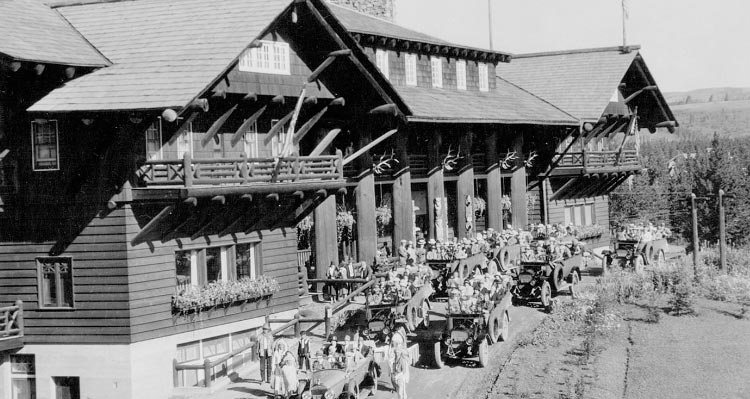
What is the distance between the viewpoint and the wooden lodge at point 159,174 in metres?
24.3

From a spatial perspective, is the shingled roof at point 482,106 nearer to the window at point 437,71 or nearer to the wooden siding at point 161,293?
the window at point 437,71

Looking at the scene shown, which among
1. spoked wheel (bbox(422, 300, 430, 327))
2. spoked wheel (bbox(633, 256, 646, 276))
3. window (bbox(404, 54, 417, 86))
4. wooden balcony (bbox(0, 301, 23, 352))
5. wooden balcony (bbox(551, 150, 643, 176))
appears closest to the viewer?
wooden balcony (bbox(0, 301, 23, 352))

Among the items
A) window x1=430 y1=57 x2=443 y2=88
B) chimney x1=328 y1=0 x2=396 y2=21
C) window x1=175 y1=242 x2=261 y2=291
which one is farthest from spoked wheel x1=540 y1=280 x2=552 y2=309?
chimney x1=328 y1=0 x2=396 y2=21

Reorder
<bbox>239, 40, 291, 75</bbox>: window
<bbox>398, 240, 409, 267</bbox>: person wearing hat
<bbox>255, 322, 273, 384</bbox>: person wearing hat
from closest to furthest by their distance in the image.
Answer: <bbox>255, 322, 273, 384</bbox>: person wearing hat → <bbox>239, 40, 291, 75</bbox>: window → <bbox>398, 240, 409, 267</bbox>: person wearing hat

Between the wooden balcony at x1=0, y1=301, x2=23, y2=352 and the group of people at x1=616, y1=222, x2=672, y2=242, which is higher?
the group of people at x1=616, y1=222, x2=672, y2=242

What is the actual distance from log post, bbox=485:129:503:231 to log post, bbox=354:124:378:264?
9.17m

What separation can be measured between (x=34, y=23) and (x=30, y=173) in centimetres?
445

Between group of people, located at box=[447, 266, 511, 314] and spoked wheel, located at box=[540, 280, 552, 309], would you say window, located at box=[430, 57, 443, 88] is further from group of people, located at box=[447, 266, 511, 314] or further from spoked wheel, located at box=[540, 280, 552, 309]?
group of people, located at box=[447, 266, 511, 314]

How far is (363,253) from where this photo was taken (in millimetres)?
34062

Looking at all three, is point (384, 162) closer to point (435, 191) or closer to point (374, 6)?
point (435, 191)

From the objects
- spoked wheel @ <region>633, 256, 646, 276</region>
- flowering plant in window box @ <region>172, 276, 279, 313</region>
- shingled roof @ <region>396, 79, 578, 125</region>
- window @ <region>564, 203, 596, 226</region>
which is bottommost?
spoked wheel @ <region>633, 256, 646, 276</region>

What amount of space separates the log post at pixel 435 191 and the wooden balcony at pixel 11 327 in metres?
18.3

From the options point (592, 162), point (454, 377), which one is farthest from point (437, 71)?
point (454, 377)

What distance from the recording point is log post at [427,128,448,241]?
38.2m
